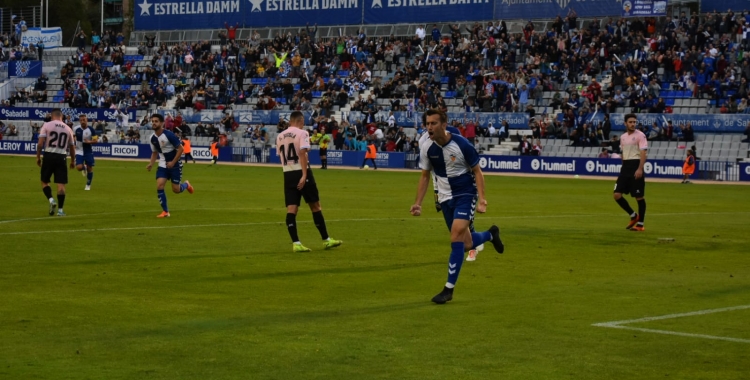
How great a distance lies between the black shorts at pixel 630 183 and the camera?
21.1 metres

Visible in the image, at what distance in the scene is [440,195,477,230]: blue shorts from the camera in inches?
475

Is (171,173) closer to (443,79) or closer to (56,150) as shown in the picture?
(56,150)

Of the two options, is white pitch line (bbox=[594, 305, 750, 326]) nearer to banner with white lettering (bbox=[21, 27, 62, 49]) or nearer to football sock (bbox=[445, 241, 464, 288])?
football sock (bbox=[445, 241, 464, 288])

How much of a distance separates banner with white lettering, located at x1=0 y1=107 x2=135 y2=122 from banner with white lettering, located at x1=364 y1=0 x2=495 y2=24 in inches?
652

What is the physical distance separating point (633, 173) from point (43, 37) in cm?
6848

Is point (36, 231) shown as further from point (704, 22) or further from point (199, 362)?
point (704, 22)

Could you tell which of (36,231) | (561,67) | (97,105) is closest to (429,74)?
(561,67)

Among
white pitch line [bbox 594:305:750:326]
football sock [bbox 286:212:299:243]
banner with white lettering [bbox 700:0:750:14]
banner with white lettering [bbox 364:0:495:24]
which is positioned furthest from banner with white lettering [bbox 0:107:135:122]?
white pitch line [bbox 594:305:750:326]

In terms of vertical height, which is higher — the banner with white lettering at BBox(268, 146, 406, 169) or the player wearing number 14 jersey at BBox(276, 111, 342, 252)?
the player wearing number 14 jersey at BBox(276, 111, 342, 252)

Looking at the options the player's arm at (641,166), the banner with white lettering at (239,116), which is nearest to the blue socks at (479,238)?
the player's arm at (641,166)

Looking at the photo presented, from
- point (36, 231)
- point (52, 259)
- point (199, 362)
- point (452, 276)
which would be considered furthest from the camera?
point (36, 231)

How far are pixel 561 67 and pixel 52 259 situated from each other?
4370cm

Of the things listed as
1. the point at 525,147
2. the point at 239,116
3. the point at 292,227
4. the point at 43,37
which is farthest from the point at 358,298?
the point at 43,37

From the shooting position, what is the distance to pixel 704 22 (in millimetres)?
53344
